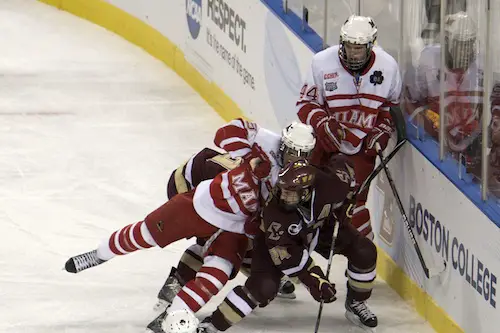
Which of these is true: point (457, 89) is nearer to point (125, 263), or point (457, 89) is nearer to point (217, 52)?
point (125, 263)

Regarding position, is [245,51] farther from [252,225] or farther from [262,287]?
[262,287]

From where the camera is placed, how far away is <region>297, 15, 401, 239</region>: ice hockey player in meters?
5.30

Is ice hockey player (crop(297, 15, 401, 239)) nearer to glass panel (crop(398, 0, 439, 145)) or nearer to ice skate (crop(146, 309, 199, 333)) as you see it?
glass panel (crop(398, 0, 439, 145))

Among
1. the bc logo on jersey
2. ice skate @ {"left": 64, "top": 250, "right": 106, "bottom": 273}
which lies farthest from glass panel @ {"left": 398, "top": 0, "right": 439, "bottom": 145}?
the bc logo on jersey

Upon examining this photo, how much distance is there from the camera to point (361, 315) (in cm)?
514

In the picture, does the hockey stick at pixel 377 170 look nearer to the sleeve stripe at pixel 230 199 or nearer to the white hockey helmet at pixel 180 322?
the sleeve stripe at pixel 230 199

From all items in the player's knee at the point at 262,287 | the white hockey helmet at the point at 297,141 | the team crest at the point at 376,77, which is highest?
the team crest at the point at 376,77

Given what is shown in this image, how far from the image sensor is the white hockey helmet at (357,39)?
511 cm

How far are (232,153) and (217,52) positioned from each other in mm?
3026

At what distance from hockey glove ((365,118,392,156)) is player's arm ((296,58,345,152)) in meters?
0.12

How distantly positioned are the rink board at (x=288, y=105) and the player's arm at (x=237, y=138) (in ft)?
2.57

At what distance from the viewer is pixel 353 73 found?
17.5ft

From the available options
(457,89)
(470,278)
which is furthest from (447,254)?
(457,89)

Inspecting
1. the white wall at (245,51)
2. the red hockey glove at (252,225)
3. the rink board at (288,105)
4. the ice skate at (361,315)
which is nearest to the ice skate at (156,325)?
the red hockey glove at (252,225)
